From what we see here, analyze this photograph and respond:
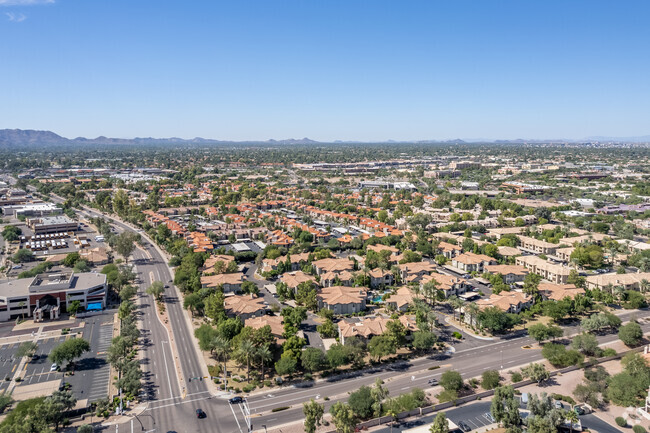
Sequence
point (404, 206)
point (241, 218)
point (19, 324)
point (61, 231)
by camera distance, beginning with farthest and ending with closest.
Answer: point (404, 206) < point (241, 218) < point (61, 231) < point (19, 324)

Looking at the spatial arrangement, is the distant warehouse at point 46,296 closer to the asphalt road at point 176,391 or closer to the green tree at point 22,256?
the asphalt road at point 176,391

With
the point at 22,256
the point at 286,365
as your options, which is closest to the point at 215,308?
the point at 286,365

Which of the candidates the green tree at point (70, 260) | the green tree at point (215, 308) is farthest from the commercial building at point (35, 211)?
the green tree at point (215, 308)

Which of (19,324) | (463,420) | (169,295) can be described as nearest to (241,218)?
(169,295)

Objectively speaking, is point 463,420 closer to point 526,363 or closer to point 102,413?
point 526,363

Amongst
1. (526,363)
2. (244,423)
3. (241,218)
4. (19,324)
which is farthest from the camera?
(241,218)

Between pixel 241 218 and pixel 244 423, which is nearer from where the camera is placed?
pixel 244 423

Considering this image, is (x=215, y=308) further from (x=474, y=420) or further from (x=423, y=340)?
(x=474, y=420)
